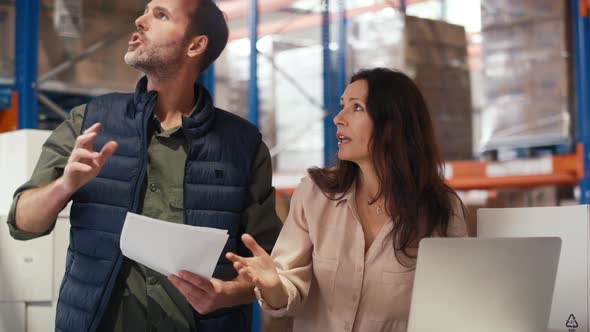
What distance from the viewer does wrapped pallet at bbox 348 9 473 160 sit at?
6312 millimetres

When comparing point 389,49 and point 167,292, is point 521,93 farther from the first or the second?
point 167,292

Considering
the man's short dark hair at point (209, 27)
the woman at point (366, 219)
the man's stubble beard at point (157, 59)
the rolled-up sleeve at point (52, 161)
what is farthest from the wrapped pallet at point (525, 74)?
the rolled-up sleeve at point (52, 161)

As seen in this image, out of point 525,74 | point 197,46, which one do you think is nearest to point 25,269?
point 197,46

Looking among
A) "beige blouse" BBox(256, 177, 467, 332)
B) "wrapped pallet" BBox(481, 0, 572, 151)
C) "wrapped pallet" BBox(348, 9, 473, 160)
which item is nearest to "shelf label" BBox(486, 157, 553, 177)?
"wrapped pallet" BBox(481, 0, 572, 151)

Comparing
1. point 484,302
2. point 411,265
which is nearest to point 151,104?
point 411,265

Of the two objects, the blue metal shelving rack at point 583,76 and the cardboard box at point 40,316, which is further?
the blue metal shelving rack at point 583,76

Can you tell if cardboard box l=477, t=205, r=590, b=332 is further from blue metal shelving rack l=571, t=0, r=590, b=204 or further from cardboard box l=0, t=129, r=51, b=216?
blue metal shelving rack l=571, t=0, r=590, b=204

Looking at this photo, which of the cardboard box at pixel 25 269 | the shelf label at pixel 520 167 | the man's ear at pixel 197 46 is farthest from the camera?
the shelf label at pixel 520 167

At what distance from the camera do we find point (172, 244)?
6.47ft

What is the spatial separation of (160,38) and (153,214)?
523 millimetres

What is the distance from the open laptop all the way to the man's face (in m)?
1.02

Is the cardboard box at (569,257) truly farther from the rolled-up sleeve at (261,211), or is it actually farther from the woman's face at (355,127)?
the rolled-up sleeve at (261,211)

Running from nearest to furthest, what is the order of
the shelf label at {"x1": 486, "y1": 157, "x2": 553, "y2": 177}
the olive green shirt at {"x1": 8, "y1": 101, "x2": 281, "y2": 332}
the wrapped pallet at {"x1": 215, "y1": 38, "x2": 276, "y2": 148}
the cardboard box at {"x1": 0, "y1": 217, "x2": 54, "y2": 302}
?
the olive green shirt at {"x1": 8, "y1": 101, "x2": 281, "y2": 332}
the cardboard box at {"x1": 0, "y1": 217, "x2": 54, "y2": 302}
the shelf label at {"x1": 486, "y1": 157, "x2": 553, "y2": 177}
the wrapped pallet at {"x1": 215, "y1": 38, "x2": 276, "y2": 148}

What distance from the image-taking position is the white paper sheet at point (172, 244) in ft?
6.38
